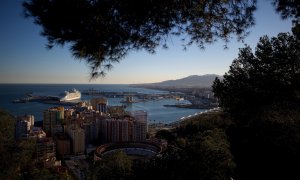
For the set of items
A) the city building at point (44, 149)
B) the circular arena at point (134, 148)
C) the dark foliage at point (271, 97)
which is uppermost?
the dark foliage at point (271, 97)

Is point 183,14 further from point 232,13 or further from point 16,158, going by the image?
point 16,158

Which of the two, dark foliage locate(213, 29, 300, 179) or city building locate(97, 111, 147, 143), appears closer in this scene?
dark foliage locate(213, 29, 300, 179)

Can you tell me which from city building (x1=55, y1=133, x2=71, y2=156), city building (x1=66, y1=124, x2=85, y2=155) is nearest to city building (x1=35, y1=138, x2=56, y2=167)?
city building (x1=55, y1=133, x2=71, y2=156)

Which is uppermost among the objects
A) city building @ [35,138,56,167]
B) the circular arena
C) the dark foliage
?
the dark foliage

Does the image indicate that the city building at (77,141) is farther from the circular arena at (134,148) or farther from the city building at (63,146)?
the circular arena at (134,148)

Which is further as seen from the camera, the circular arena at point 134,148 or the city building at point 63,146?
the city building at point 63,146

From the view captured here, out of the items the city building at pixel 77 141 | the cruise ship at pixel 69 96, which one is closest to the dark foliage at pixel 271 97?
the city building at pixel 77 141

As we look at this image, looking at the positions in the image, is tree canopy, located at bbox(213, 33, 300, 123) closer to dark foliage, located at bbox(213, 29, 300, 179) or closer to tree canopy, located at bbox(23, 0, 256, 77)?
dark foliage, located at bbox(213, 29, 300, 179)

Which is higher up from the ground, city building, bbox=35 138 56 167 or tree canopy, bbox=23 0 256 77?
tree canopy, bbox=23 0 256 77

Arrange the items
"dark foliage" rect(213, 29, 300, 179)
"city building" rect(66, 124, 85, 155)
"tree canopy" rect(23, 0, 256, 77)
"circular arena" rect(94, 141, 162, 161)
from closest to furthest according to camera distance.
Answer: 1. "tree canopy" rect(23, 0, 256, 77)
2. "dark foliage" rect(213, 29, 300, 179)
3. "circular arena" rect(94, 141, 162, 161)
4. "city building" rect(66, 124, 85, 155)

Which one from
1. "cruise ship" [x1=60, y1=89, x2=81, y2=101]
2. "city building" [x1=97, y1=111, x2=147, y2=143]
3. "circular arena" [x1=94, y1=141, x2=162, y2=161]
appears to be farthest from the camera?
"cruise ship" [x1=60, y1=89, x2=81, y2=101]

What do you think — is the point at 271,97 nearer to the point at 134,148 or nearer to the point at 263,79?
the point at 263,79
